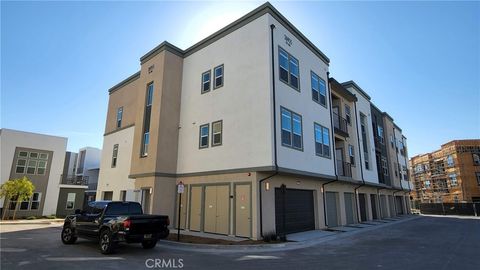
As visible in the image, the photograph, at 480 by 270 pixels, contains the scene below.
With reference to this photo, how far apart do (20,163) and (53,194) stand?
14.6ft

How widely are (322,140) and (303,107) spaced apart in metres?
2.82

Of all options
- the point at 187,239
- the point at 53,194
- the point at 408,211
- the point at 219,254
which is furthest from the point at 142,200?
the point at 408,211

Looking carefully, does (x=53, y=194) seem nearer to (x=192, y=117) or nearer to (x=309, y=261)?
(x=192, y=117)

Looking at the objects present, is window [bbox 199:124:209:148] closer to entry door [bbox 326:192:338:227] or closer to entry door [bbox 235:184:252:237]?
entry door [bbox 235:184:252:237]

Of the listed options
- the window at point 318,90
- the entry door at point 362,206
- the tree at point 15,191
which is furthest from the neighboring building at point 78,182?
the entry door at point 362,206

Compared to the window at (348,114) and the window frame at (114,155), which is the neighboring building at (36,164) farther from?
the window at (348,114)

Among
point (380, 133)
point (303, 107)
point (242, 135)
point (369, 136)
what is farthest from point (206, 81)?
point (380, 133)

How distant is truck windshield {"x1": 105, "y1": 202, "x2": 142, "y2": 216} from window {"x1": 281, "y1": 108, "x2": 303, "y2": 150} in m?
7.52

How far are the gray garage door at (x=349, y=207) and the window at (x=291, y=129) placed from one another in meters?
8.80

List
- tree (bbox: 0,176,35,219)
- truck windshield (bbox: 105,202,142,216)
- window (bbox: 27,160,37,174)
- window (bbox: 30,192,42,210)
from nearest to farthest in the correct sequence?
truck windshield (bbox: 105,202,142,216) < tree (bbox: 0,176,35,219) < window (bbox: 30,192,42,210) < window (bbox: 27,160,37,174)

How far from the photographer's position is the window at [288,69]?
15.4m

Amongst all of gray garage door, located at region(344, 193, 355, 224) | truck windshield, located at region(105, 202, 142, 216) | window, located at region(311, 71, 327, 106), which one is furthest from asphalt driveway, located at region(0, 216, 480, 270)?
window, located at region(311, 71, 327, 106)

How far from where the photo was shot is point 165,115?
57.8ft

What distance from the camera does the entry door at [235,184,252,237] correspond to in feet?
43.8
